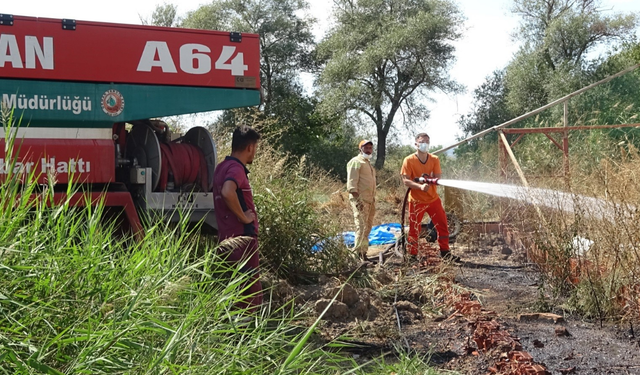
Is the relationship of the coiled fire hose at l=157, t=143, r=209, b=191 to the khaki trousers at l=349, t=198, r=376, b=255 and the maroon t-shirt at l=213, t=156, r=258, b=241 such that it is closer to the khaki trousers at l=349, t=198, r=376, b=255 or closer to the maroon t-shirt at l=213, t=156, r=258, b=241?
the maroon t-shirt at l=213, t=156, r=258, b=241

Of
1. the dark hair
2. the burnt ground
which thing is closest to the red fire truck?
the dark hair

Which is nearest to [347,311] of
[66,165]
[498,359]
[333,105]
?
[498,359]

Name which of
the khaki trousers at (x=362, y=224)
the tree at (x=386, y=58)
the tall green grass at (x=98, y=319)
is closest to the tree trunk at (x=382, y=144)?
the tree at (x=386, y=58)

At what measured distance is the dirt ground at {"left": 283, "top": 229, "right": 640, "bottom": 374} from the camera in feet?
15.2

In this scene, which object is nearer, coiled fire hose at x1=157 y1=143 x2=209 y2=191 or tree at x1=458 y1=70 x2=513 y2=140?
coiled fire hose at x1=157 y1=143 x2=209 y2=191

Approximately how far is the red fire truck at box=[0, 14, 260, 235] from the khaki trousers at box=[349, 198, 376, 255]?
8.01 feet

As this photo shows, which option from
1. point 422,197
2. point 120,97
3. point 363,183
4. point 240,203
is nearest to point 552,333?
point 240,203

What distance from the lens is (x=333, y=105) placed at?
3547cm

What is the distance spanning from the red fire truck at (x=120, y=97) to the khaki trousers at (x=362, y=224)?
2.44 metres

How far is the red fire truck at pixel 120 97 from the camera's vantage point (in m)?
5.77

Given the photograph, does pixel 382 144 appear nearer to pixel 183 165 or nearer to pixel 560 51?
pixel 560 51

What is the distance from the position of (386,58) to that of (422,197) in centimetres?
2820

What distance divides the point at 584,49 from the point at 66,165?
3276 centimetres

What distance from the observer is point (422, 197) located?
9031 mm
